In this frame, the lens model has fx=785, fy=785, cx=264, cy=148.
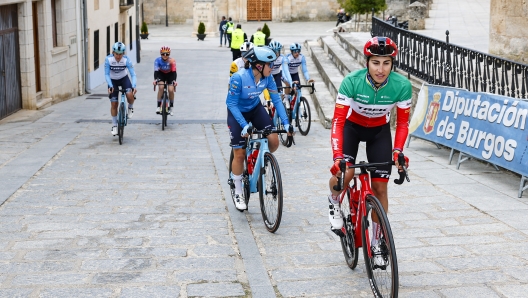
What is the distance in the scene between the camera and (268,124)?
27.2ft

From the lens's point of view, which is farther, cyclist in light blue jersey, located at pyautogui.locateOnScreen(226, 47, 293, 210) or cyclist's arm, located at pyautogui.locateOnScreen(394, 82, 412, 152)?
cyclist in light blue jersey, located at pyautogui.locateOnScreen(226, 47, 293, 210)

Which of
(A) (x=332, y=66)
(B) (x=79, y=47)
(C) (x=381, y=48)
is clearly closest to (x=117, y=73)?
(C) (x=381, y=48)

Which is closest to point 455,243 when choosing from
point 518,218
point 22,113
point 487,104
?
point 518,218

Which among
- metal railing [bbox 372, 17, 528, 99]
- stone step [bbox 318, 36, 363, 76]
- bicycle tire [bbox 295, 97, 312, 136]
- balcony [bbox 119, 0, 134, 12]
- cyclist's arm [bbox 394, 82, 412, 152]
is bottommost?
bicycle tire [bbox 295, 97, 312, 136]

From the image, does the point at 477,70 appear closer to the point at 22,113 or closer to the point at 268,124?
the point at 268,124

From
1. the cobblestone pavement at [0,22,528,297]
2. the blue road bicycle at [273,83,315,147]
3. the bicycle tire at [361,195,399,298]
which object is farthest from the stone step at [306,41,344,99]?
the bicycle tire at [361,195,399,298]

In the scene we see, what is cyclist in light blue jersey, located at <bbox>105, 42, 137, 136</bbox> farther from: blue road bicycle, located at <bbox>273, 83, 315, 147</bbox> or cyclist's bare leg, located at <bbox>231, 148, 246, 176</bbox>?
cyclist's bare leg, located at <bbox>231, 148, 246, 176</bbox>

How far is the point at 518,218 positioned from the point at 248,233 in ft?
9.34

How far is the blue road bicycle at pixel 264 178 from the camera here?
7.52 metres

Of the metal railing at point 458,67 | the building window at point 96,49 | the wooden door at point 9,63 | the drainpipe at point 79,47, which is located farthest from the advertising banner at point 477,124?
the building window at point 96,49

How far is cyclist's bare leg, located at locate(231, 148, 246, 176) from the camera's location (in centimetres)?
837

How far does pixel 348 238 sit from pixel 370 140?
822mm

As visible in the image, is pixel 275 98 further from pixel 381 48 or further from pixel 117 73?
pixel 117 73

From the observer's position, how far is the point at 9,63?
17.7m
